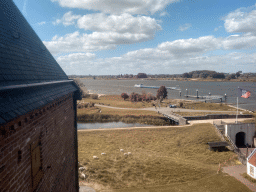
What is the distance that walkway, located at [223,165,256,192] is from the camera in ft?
55.8

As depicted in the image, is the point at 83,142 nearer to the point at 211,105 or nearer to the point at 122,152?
the point at 122,152

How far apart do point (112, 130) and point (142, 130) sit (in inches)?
228

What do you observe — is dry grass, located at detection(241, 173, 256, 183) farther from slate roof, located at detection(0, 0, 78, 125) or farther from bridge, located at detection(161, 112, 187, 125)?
slate roof, located at detection(0, 0, 78, 125)

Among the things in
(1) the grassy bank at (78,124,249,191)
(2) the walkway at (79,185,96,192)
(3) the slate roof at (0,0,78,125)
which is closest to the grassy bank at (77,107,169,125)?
(1) the grassy bank at (78,124,249,191)

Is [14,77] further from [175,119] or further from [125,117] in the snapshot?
[125,117]

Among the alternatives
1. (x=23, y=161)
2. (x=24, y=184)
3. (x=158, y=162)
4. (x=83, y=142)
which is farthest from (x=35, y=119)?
(x=83, y=142)

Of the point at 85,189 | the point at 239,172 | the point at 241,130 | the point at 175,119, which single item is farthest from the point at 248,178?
the point at 175,119

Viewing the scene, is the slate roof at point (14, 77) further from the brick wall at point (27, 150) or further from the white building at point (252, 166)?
the white building at point (252, 166)

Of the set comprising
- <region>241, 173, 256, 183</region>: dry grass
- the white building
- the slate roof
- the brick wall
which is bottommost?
→ <region>241, 173, 256, 183</region>: dry grass

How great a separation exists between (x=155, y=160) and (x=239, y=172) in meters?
9.31

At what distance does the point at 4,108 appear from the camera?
114 inches

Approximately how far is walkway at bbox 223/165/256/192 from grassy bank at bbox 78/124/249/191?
76 centimetres

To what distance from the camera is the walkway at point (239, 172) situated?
55.8ft

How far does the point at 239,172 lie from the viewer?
19906 millimetres
